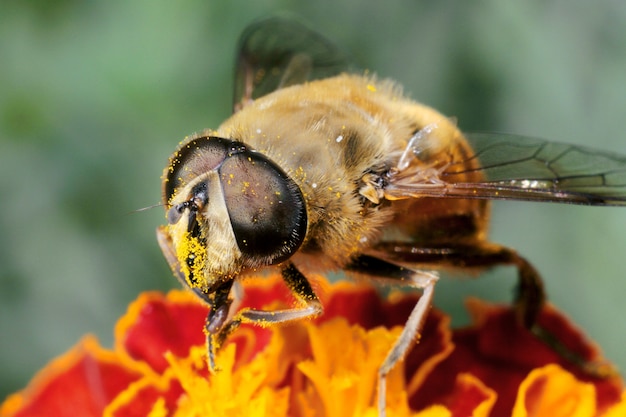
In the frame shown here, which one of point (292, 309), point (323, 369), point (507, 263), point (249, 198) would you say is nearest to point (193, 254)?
point (249, 198)

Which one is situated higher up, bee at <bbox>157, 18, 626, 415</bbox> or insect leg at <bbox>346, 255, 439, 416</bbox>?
bee at <bbox>157, 18, 626, 415</bbox>

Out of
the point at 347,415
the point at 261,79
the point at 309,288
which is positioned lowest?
the point at 347,415

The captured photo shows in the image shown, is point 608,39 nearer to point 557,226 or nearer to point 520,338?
point 557,226

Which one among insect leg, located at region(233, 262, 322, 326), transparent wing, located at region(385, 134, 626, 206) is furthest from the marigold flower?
transparent wing, located at region(385, 134, 626, 206)

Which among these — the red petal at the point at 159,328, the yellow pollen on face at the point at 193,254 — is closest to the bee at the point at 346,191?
the yellow pollen on face at the point at 193,254

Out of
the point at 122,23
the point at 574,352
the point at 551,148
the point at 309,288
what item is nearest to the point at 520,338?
the point at 574,352

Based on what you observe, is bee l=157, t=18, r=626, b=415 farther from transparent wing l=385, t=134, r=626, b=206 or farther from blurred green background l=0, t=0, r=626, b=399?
blurred green background l=0, t=0, r=626, b=399
